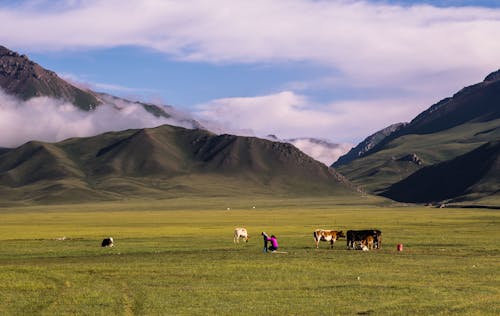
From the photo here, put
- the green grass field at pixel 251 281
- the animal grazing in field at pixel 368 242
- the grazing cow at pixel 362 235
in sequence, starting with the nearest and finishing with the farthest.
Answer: the green grass field at pixel 251 281, the animal grazing in field at pixel 368 242, the grazing cow at pixel 362 235

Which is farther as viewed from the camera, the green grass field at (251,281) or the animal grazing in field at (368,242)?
the animal grazing in field at (368,242)

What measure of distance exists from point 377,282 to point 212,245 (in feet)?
83.4

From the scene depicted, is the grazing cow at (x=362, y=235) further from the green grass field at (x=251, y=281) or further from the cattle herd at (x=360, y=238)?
the green grass field at (x=251, y=281)

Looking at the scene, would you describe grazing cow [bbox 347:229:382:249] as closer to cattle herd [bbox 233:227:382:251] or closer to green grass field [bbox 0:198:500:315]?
cattle herd [bbox 233:227:382:251]

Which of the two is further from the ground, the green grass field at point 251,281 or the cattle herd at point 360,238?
the cattle herd at point 360,238

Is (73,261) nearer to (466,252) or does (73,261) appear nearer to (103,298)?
(103,298)

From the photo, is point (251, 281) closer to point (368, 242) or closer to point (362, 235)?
point (368, 242)

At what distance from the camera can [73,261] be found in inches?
1738

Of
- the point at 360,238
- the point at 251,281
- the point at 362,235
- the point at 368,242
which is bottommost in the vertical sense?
the point at 251,281

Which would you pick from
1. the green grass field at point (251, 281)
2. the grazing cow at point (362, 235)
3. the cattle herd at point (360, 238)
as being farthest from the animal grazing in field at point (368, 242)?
the green grass field at point (251, 281)

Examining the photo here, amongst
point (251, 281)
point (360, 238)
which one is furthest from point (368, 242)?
point (251, 281)

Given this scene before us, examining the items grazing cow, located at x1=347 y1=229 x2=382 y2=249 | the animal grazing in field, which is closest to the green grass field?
grazing cow, located at x1=347 y1=229 x2=382 y2=249

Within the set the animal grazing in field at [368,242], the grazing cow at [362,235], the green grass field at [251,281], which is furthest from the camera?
the grazing cow at [362,235]

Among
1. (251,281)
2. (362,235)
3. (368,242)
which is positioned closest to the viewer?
(251,281)
